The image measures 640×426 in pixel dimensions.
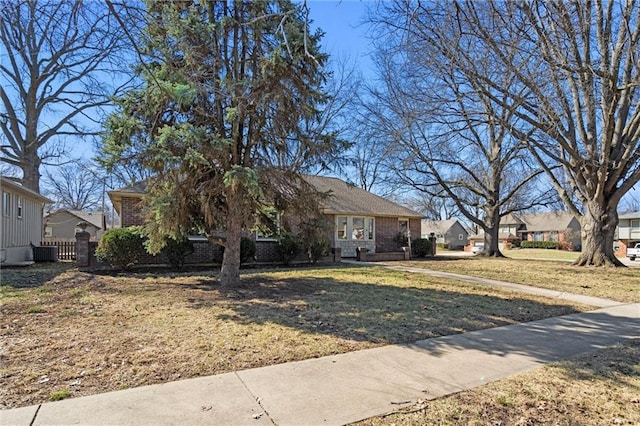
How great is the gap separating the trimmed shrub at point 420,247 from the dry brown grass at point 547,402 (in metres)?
17.6

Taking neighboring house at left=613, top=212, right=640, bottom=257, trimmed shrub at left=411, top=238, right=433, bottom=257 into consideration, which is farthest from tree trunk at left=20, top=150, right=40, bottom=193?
neighboring house at left=613, top=212, right=640, bottom=257

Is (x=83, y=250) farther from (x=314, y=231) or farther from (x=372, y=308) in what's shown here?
(x=372, y=308)

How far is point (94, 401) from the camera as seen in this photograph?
3.26 metres

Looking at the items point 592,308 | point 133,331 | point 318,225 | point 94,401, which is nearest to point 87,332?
point 133,331

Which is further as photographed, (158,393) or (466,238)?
(466,238)

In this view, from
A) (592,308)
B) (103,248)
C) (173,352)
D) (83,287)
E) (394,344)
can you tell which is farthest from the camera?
(103,248)

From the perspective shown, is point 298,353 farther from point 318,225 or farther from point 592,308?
point 592,308

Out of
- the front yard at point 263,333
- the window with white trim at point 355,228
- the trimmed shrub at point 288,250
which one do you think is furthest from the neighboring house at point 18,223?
the window with white trim at point 355,228

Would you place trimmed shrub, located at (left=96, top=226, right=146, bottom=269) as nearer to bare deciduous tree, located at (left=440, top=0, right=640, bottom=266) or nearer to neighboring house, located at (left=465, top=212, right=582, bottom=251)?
bare deciduous tree, located at (left=440, top=0, right=640, bottom=266)

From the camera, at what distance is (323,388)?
364 cm

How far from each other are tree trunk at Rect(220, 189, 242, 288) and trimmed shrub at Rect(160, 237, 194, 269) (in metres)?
4.11

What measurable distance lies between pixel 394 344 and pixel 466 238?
59.8 metres

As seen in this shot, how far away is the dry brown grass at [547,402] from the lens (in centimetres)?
319

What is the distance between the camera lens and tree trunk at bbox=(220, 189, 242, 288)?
881cm
